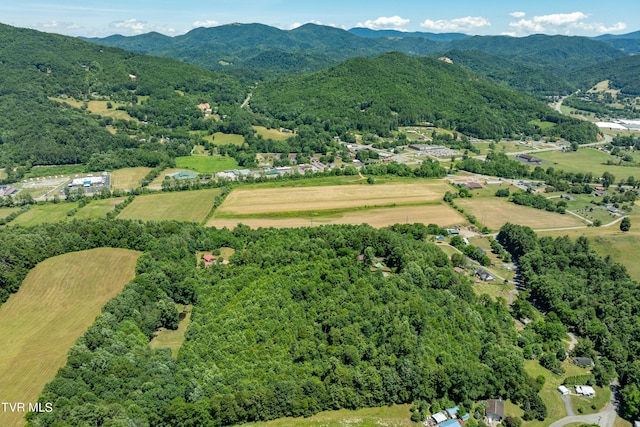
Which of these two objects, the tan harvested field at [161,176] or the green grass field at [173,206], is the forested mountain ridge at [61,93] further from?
the green grass field at [173,206]

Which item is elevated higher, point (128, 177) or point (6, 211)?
point (128, 177)

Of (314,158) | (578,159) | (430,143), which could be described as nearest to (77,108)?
(314,158)

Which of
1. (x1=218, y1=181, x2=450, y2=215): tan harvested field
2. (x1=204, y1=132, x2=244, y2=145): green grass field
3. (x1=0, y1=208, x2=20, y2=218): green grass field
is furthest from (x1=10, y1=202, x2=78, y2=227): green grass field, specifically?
(x1=204, y1=132, x2=244, y2=145): green grass field

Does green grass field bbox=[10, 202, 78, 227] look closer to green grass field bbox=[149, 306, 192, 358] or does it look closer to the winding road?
green grass field bbox=[149, 306, 192, 358]

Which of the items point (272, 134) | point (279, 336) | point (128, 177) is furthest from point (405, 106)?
point (279, 336)

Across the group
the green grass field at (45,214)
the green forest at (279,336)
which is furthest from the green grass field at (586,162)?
the green grass field at (45,214)

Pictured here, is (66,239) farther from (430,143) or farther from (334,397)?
(430,143)

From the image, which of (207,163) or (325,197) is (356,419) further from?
(207,163)
